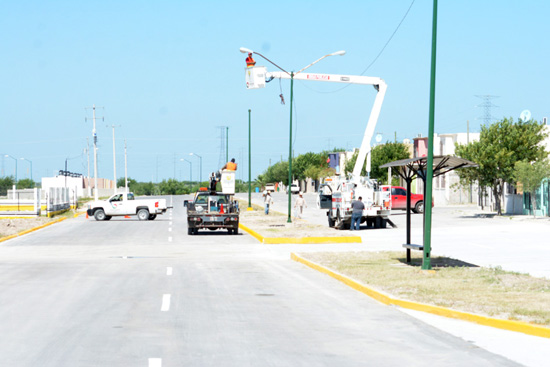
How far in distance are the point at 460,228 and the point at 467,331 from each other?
27.7 m

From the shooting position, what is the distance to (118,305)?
42.8 ft

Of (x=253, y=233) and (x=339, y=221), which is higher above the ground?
(x=339, y=221)

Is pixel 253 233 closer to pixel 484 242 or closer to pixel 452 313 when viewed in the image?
pixel 484 242

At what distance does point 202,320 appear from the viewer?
11.5 m

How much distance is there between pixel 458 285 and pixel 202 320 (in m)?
5.75

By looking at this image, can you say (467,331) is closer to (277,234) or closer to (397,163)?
(397,163)

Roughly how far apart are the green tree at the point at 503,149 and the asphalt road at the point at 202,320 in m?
29.8

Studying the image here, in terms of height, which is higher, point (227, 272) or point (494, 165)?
point (494, 165)

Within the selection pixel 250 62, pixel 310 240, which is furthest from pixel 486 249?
pixel 250 62

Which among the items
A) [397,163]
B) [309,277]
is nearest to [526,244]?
[397,163]

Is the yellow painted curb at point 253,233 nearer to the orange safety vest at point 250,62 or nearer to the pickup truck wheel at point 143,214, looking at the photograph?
the orange safety vest at point 250,62

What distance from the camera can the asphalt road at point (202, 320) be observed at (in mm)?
8797

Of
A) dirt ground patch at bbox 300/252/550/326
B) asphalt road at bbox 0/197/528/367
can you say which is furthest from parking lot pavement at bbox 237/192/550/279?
asphalt road at bbox 0/197/528/367

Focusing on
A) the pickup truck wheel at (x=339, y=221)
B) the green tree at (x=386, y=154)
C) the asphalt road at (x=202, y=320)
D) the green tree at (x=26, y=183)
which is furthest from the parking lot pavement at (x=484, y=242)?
the green tree at (x=26, y=183)
